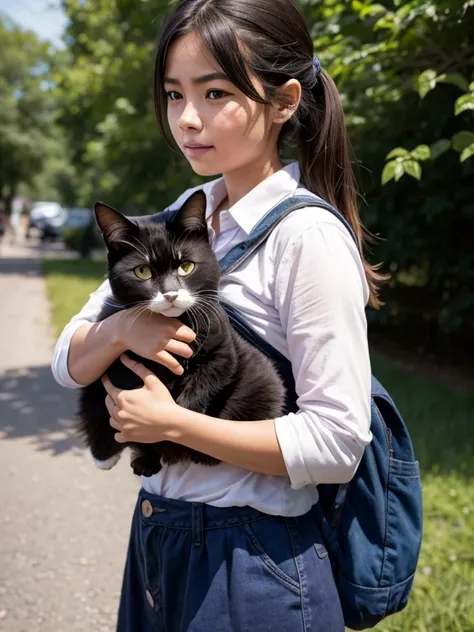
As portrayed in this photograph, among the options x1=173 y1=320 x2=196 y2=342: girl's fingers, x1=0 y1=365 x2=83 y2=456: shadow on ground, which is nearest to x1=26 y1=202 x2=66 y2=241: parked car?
x1=0 y1=365 x2=83 y2=456: shadow on ground

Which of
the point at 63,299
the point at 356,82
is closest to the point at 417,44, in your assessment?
the point at 356,82

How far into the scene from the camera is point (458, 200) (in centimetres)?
649

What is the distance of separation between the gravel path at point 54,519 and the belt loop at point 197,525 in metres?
2.11

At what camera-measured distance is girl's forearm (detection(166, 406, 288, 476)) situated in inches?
53.7

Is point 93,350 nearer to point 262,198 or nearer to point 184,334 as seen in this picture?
point 184,334

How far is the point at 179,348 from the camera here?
1.49 m

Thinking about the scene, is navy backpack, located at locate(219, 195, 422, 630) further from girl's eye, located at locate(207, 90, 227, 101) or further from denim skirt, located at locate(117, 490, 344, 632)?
girl's eye, located at locate(207, 90, 227, 101)

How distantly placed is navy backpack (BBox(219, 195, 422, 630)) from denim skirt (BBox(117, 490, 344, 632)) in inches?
1.9

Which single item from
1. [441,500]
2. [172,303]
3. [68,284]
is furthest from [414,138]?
[68,284]

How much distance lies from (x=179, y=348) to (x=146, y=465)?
0.97ft

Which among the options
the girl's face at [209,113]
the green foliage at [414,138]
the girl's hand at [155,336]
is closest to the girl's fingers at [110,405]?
the girl's hand at [155,336]

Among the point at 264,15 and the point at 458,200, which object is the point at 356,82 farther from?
the point at 264,15

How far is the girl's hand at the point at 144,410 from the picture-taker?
1426 millimetres

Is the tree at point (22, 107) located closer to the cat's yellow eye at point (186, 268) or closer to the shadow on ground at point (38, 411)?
the shadow on ground at point (38, 411)
